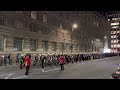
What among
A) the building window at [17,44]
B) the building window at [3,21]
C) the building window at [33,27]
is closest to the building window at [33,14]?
the building window at [33,27]

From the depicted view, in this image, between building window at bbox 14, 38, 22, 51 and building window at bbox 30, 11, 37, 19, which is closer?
building window at bbox 14, 38, 22, 51

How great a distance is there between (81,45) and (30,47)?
2909cm

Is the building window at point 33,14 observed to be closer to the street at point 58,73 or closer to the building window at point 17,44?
the building window at point 17,44

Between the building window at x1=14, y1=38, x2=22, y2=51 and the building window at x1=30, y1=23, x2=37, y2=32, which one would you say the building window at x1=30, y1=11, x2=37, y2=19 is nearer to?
the building window at x1=30, y1=23, x2=37, y2=32

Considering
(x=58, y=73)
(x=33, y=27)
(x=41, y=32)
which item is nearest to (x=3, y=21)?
(x=33, y=27)

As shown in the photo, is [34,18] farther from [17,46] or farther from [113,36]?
[113,36]

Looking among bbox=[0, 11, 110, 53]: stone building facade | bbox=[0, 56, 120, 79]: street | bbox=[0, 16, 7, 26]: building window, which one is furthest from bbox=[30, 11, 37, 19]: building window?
bbox=[0, 56, 120, 79]: street

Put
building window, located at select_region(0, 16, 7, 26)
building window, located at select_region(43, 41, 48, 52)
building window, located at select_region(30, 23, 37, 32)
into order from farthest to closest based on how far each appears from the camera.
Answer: building window, located at select_region(43, 41, 48, 52) < building window, located at select_region(30, 23, 37, 32) < building window, located at select_region(0, 16, 7, 26)

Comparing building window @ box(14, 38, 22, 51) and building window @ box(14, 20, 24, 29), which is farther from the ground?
building window @ box(14, 20, 24, 29)

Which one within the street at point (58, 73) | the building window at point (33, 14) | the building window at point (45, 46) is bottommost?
the street at point (58, 73)

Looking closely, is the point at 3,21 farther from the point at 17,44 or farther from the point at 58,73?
the point at 58,73

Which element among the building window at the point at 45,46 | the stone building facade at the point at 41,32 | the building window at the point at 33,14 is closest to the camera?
the stone building facade at the point at 41,32

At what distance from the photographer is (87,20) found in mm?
75062
